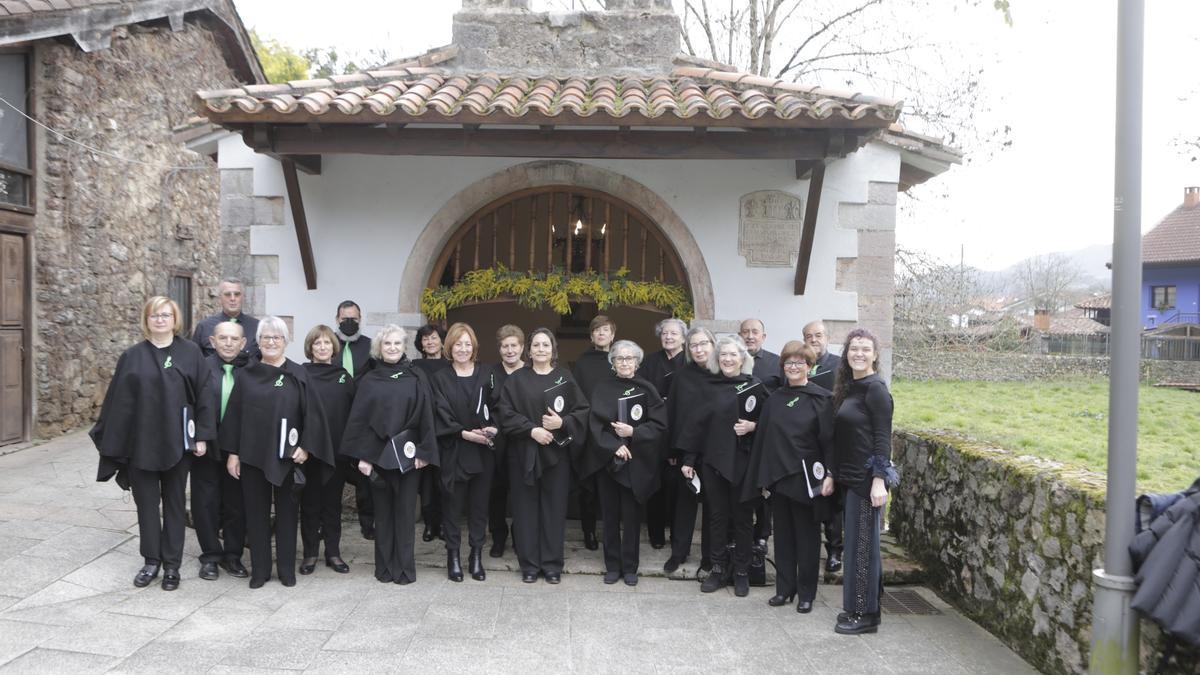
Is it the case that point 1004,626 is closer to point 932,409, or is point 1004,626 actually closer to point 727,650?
point 727,650

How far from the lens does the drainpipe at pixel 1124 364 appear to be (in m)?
3.07

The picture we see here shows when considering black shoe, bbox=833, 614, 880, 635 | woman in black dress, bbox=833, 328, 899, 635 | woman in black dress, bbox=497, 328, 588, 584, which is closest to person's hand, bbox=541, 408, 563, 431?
woman in black dress, bbox=497, 328, 588, 584

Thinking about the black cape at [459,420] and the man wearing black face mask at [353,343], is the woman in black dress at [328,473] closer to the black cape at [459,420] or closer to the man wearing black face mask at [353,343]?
the man wearing black face mask at [353,343]

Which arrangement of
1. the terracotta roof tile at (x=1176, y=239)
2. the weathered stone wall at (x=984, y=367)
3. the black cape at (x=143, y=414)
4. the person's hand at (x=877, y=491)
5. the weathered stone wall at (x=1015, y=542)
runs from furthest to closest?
the terracotta roof tile at (x=1176, y=239)
the weathered stone wall at (x=984, y=367)
the black cape at (x=143, y=414)
the person's hand at (x=877, y=491)
the weathered stone wall at (x=1015, y=542)

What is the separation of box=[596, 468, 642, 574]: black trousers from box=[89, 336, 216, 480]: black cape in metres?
2.44

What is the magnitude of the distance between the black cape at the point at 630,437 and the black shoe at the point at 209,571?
88.0 inches

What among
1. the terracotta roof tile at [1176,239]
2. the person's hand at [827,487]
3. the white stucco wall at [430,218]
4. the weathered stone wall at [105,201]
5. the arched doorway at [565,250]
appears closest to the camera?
the person's hand at [827,487]

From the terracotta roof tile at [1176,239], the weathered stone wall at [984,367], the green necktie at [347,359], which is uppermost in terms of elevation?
the terracotta roof tile at [1176,239]

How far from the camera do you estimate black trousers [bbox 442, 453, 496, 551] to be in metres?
5.16

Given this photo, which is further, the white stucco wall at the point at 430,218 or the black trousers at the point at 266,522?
the white stucco wall at the point at 430,218

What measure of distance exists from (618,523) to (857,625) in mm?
1537

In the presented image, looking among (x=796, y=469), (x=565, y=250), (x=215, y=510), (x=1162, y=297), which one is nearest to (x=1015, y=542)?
(x=796, y=469)

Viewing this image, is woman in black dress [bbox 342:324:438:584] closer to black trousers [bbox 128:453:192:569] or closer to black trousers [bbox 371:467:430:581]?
black trousers [bbox 371:467:430:581]

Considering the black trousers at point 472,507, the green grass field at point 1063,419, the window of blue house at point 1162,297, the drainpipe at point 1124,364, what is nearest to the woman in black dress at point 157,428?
the black trousers at point 472,507
